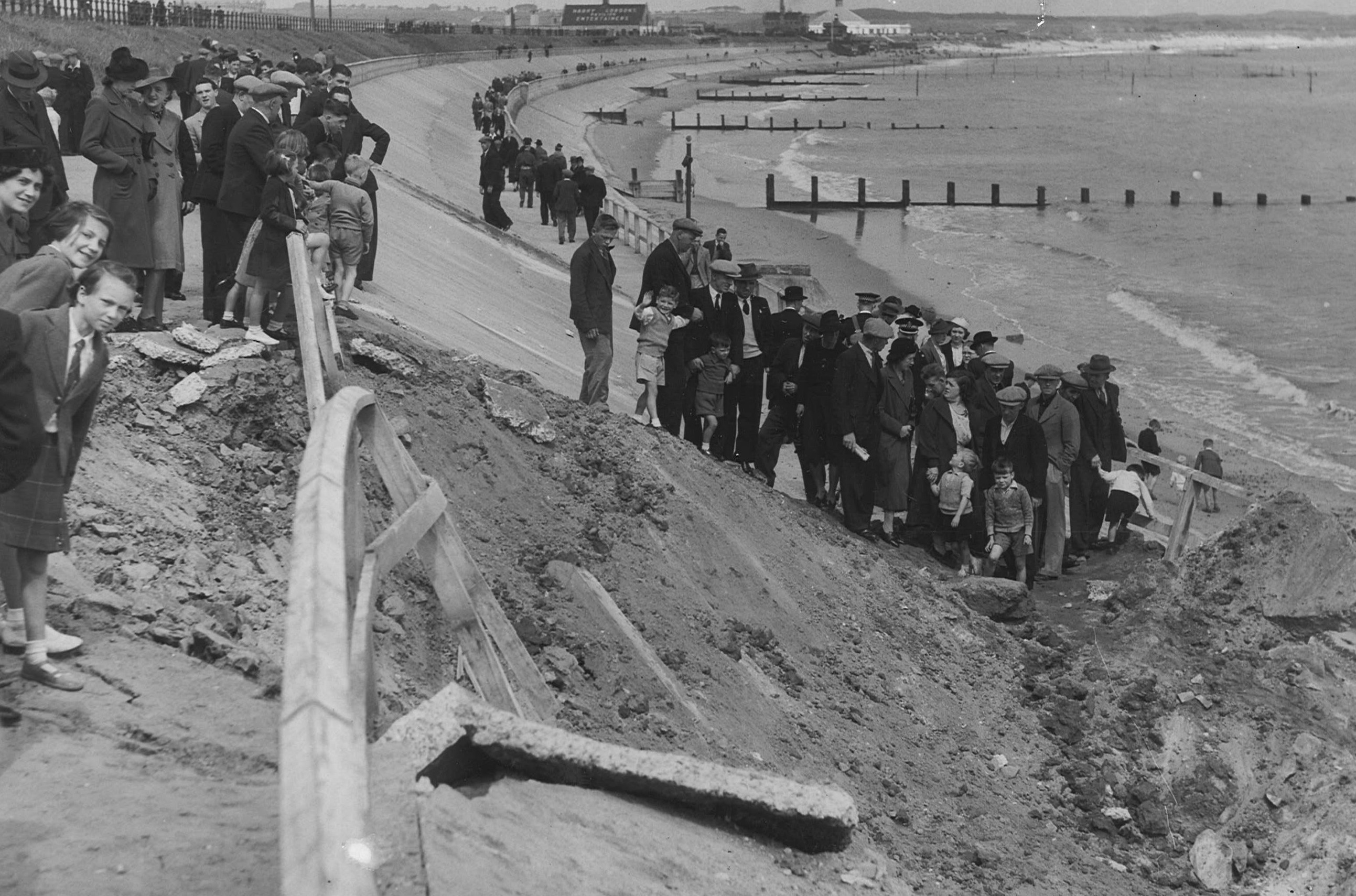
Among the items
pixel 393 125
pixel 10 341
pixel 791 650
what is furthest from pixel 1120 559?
pixel 393 125

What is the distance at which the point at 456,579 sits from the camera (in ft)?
13.8

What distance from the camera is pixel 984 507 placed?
10570 millimetres

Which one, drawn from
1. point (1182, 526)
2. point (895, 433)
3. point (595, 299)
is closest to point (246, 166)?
point (595, 299)

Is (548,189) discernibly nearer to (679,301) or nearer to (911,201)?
(679,301)

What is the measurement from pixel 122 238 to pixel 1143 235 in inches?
1620

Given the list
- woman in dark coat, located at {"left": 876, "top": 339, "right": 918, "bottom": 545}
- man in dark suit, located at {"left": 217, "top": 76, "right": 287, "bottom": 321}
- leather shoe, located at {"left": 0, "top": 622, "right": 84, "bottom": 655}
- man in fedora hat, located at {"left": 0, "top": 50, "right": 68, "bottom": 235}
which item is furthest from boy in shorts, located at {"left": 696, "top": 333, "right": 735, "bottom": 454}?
leather shoe, located at {"left": 0, "top": 622, "right": 84, "bottom": 655}

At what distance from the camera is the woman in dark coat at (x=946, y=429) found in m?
10.7

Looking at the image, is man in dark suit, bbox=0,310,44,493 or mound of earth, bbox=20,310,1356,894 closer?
man in dark suit, bbox=0,310,44,493

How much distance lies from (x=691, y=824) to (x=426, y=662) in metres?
1.64

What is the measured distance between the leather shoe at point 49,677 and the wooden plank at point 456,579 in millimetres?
1183

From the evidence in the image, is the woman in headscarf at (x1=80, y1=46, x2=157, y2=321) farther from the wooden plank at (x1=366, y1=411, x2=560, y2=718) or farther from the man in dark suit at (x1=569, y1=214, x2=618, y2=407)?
the wooden plank at (x1=366, y1=411, x2=560, y2=718)

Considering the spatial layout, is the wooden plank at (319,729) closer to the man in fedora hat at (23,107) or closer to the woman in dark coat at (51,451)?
the woman in dark coat at (51,451)

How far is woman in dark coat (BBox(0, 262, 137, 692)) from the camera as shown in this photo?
450cm

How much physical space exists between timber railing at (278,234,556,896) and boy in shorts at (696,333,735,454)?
5.95 meters
